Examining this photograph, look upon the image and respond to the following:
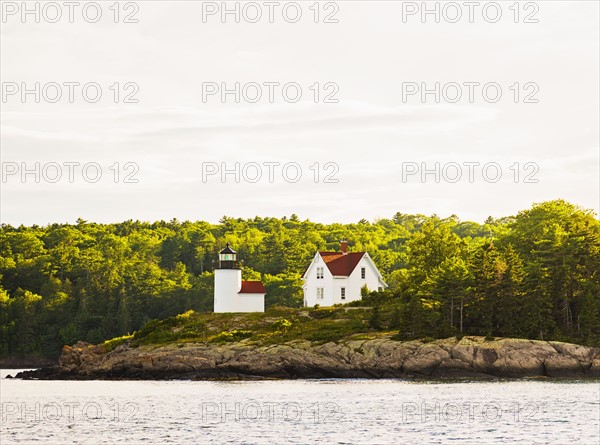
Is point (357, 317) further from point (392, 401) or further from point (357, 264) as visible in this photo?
point (392, 401)

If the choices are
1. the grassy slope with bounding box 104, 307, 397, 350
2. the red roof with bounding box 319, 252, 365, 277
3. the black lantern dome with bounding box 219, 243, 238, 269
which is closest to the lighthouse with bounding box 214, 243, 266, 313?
the black lantern dome with bounding box 219, 243, 238, 269

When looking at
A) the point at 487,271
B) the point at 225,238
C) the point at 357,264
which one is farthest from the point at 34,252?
the point at 487,271

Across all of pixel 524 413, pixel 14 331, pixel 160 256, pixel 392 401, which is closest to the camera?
pixel 524 413

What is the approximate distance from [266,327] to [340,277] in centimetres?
1442

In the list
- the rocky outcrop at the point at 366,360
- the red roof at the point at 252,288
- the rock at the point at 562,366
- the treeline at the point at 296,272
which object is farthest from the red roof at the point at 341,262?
the rock at the point at 562,366

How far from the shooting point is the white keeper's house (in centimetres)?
9612

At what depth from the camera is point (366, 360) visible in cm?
7312

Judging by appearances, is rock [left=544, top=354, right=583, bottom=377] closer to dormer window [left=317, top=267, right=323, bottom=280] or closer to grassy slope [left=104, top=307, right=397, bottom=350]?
grassy slope [left=104, top=307, right=397, bottom=350]

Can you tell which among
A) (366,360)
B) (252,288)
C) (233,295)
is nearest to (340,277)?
(252,288)

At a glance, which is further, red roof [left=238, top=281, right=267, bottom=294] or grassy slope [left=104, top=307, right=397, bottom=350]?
red roof [left=238, top=281, right=267, bottom=294]

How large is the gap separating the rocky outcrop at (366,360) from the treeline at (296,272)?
9.21ft

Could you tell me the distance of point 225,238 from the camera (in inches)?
6752

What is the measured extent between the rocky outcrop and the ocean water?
2996 mm

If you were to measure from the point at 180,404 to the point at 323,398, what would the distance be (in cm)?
815
